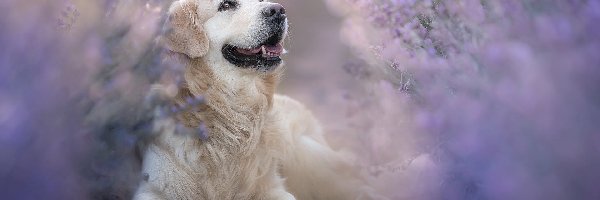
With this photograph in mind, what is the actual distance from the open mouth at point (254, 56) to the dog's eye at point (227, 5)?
15cm

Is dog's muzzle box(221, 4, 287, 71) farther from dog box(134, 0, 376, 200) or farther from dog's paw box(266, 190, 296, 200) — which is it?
dog's paw box(266, 190, 296, 200)

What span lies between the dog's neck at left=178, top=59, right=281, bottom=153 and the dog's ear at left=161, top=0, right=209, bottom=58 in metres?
0.06

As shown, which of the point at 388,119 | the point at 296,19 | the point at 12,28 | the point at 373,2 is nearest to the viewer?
the point at 12,28

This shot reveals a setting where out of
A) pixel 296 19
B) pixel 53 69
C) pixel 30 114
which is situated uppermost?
pixel 296 19

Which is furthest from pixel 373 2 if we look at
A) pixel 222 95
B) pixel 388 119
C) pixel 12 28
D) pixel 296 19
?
pixel 296 19

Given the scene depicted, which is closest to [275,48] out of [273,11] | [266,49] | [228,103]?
[266,49]

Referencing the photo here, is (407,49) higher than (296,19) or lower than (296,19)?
lower

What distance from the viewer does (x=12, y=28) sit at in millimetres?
2107

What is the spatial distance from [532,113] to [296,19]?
104 inches

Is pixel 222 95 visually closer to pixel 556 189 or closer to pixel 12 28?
pixel 12 28

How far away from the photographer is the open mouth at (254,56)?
112 inches

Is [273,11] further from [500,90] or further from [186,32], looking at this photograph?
[500,90]

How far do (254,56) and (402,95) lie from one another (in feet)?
1.97

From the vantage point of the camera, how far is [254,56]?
9.41ft
